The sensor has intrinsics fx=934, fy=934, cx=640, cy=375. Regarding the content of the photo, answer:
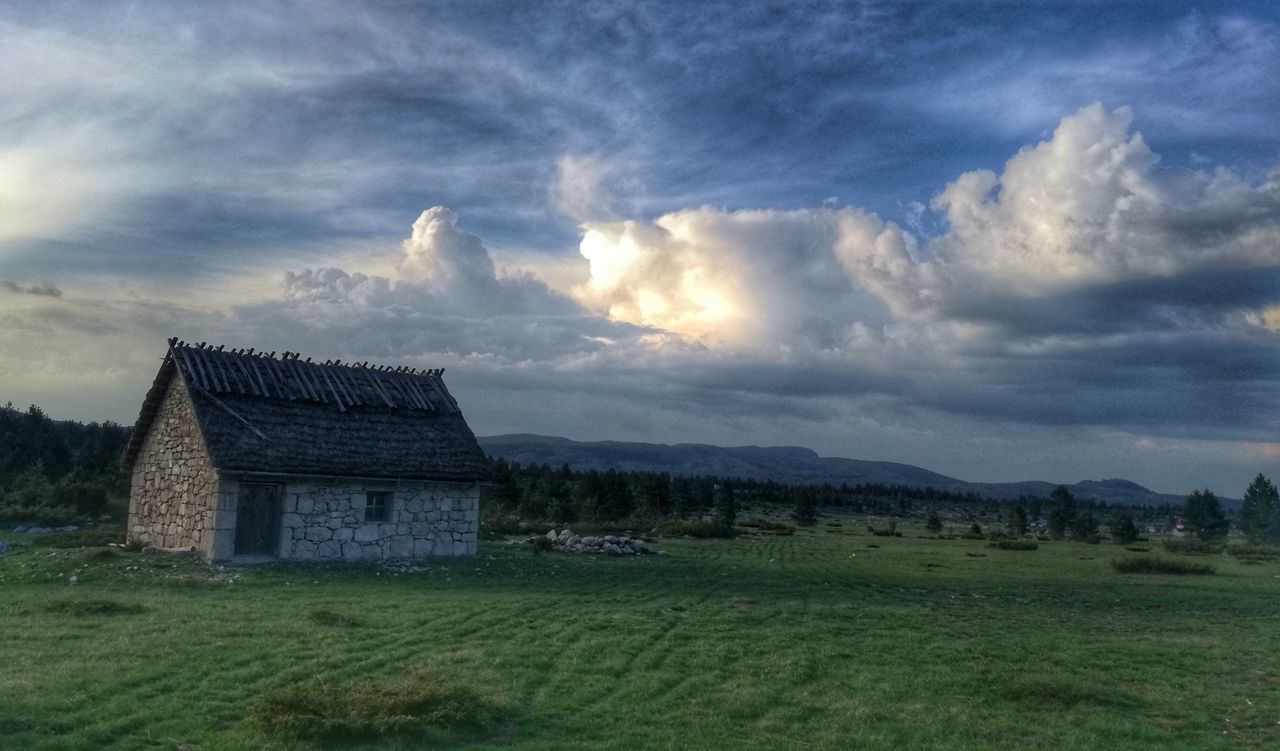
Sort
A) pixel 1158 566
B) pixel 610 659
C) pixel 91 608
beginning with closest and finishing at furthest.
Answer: pixel 610 659 → pixel 91 608 → pixel 1158 566

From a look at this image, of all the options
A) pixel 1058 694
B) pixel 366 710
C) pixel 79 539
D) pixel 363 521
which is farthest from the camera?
pixel 79 539

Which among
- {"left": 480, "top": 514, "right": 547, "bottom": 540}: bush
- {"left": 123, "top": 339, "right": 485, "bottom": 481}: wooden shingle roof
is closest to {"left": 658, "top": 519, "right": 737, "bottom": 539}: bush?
{"left": 480, "top": 514, "right": 547, "bottom": 540}: bush

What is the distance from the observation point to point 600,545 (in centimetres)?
3344

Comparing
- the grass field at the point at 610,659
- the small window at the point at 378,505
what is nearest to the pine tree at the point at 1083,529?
the grass field at the point at 610,659

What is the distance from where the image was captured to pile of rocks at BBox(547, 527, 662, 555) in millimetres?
32750

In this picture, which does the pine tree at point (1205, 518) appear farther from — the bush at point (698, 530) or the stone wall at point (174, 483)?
the stone wall at point (174, 483)

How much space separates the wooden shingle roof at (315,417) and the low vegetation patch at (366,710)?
47.4 ft

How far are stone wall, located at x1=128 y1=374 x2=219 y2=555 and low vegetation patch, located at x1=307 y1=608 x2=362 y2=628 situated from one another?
30.3ft

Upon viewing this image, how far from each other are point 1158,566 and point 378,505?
28304mm

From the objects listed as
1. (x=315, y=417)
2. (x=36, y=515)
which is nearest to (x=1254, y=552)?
(x=315, y=417)

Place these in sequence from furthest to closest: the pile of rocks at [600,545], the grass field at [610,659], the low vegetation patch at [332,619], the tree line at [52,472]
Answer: the tree line at [52,472]
the pile of rocks at [600,545]
the low vegetation patch at [332,619]
the grass field at [610,659]

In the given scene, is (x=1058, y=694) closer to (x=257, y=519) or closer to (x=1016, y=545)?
(x=257, y=519)

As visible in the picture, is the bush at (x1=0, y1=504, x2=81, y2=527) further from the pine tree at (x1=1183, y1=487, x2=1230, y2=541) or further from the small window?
the pine tree at (x1=1183, y1=487, x2=1230, y2=541)

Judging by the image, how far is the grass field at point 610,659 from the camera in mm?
10273
